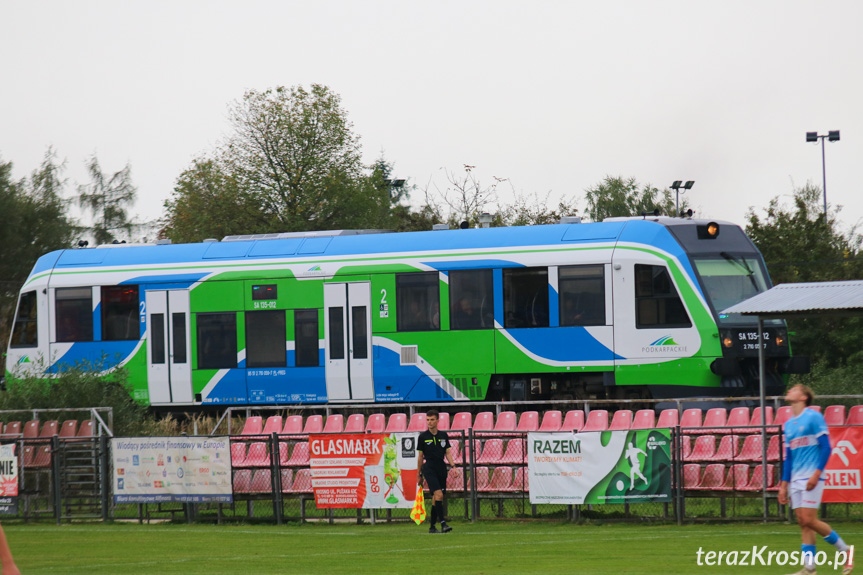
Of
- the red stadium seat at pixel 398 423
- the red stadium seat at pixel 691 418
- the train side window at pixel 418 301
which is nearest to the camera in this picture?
the red stadium seat at pixel 691 418

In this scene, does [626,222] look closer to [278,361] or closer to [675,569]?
[278,361]

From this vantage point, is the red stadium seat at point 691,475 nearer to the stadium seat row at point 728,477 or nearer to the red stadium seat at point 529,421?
the stadium seat row at point 728,477

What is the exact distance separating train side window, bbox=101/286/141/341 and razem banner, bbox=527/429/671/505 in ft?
43.1

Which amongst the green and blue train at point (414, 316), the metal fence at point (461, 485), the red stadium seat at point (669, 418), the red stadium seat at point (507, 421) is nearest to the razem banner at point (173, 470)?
the metal fence at point (461, 485)

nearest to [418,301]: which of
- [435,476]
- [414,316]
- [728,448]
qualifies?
[414,316]

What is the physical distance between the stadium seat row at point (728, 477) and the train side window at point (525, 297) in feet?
25.4

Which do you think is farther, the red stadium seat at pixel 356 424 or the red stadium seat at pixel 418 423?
the red stadium seat at pixel 356 424

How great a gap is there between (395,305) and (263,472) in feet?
23.3

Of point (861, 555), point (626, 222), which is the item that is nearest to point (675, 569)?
point (861, 555)

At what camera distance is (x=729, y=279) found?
947 inches

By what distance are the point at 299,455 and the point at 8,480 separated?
4.94 meters

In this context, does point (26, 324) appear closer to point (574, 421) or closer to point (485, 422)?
point (485, 422)

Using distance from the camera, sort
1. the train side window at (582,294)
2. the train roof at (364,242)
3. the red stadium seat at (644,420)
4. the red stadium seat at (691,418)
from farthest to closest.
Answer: the train roof at (364,242), the train side window at (582,294), the red stadium seat at (644,420), the red stadium seat at (691,418)

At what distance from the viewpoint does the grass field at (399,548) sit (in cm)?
1301
